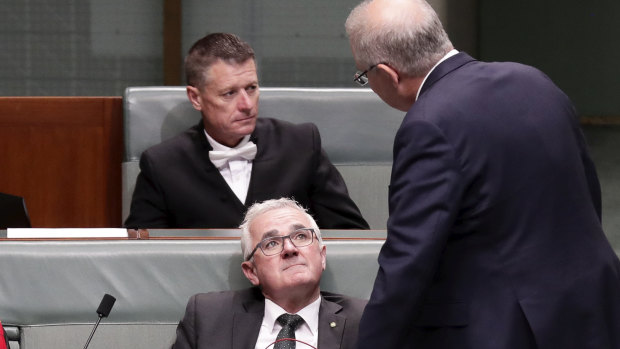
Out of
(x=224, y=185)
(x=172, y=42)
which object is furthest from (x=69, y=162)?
(x=172, y=42)

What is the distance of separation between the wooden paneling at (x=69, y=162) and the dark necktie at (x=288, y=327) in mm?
1215

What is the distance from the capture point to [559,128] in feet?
4.64

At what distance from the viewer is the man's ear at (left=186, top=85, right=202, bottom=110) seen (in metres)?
2.61

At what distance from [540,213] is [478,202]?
0.09 m

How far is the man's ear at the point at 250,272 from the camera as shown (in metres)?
1.80

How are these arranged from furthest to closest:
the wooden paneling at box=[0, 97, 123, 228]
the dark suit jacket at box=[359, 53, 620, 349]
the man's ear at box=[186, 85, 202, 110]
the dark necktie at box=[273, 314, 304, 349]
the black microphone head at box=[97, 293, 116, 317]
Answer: the wooden paneling at box=[0, 97, 123, 228]
the man's ear at box=[186, 85, 202, 110]
the dark necktie at box=[273, 314, 304, 349]
the black microphone head at box=[97, 293, 116, 317]
the dark suit jacket at box=[359, 53, 620, 349]

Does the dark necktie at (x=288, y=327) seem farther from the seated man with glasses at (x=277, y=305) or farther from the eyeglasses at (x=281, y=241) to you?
the eyeglasses at (x=281, y=241)

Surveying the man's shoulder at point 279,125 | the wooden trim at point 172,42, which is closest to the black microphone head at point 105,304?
the man's shoulder at point 279,125

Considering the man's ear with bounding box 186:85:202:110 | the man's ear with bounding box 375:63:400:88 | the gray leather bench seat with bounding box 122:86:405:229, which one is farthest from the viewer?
the gray leather bench seat with bounding box 122:86:405:229

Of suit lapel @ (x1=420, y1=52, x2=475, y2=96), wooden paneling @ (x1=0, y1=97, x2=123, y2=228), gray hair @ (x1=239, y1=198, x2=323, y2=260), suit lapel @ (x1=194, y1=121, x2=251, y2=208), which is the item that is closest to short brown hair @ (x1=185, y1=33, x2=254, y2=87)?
suit lapel @ (x1=194, y1=121, x2=251, y2=208)

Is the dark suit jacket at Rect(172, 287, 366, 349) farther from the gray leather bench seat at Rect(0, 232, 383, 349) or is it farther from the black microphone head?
the black microphone head

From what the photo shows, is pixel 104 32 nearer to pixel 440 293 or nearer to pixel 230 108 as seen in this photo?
pixel 230 108

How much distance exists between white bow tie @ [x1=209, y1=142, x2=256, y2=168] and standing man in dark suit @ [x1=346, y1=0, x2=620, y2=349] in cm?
116

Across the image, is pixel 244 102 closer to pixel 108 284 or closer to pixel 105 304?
pixel 108 284
